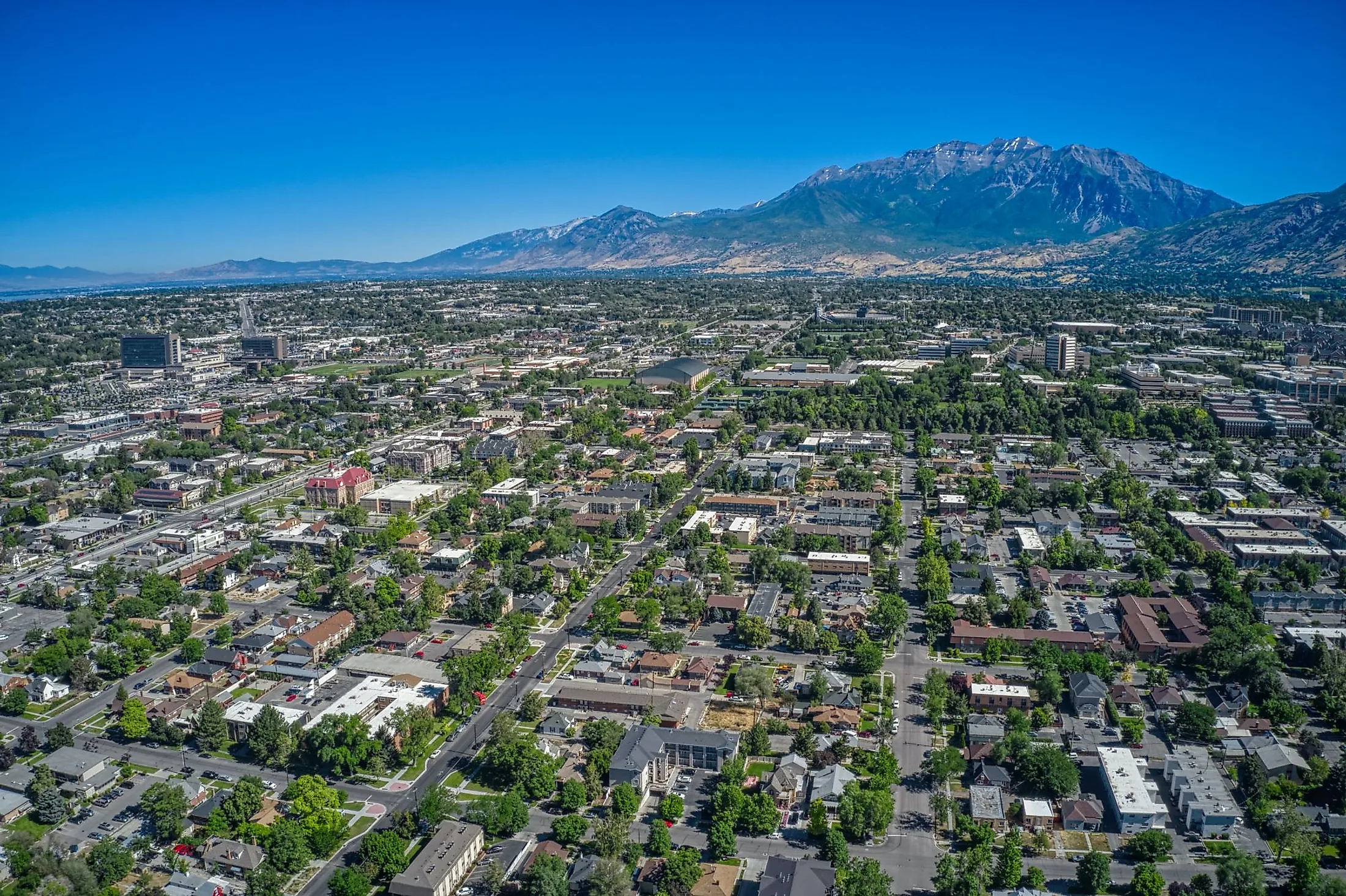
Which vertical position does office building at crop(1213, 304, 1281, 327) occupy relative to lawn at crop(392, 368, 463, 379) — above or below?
above

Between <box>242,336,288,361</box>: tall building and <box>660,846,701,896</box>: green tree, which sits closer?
<box>660,846,701,896</box>: green tree

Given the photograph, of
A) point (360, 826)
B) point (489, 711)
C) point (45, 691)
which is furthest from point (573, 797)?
point (45, 691)

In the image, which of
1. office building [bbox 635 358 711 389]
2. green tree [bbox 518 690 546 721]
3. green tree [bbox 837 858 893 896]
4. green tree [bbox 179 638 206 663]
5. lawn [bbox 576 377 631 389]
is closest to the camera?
green tree [bbox 837 858 893 896]

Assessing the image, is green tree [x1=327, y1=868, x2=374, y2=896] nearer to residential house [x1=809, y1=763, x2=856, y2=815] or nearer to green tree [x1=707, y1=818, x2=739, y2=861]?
green tree [x1=707, y1=818, x2=739, y2=861]

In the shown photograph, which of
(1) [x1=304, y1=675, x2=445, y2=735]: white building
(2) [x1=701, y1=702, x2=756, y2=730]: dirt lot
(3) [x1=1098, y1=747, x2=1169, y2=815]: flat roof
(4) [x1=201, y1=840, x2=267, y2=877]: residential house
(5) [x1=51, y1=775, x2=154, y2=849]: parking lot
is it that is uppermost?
(1) [x1=304, y1=675, x2=445, y2=735]: white building

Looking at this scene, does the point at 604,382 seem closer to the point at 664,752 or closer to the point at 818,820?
the point at 664,752

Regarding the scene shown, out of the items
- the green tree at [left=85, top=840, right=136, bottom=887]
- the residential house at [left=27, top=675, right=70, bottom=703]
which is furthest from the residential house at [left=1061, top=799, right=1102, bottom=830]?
the residential house at [left=27, top=675, right=70, bottom=703]
